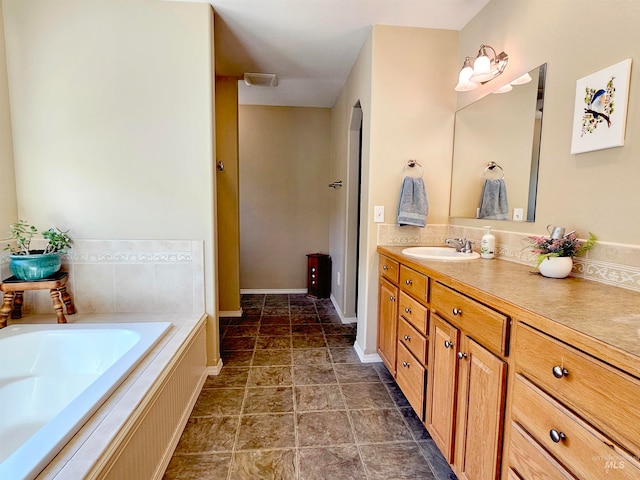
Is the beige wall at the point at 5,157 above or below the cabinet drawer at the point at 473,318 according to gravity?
above

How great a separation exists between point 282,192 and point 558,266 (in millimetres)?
3324

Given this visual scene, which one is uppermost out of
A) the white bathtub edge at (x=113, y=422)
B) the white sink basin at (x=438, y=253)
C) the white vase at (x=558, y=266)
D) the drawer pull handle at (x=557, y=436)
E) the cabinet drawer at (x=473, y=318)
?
the white vase at (x=558, y=266)

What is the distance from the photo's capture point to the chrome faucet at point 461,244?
188 cm

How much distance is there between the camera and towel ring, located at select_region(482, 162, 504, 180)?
1.77 m

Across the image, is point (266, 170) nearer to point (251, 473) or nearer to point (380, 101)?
point (380, 101)

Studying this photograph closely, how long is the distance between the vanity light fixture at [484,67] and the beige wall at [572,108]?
0.05 meters

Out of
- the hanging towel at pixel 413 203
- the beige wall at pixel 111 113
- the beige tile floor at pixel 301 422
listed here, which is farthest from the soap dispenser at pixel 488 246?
the beige wall at pixel 111 113

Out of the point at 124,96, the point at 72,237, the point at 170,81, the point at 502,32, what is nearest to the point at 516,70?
the point at 502,32

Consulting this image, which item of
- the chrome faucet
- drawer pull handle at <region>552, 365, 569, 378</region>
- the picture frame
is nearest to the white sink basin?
the chrome faucet

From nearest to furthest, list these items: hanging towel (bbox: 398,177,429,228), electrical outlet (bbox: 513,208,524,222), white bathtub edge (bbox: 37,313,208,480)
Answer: white bathtub edge (bbox: 37,313,208,480)
electrical outlet (bbox: 513,208,524,222)
hanging towel (bbox: 398,177,429,228)

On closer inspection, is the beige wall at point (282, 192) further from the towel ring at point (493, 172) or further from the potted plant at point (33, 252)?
the towel ring at point (493, 172)

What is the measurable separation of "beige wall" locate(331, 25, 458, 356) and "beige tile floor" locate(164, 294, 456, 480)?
1.43 ft

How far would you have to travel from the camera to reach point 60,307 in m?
1.79

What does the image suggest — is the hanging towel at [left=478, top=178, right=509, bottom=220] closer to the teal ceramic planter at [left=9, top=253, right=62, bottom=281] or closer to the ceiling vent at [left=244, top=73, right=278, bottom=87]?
the ceiling vent at [left=244, top=73, right=278, bottom=87]
